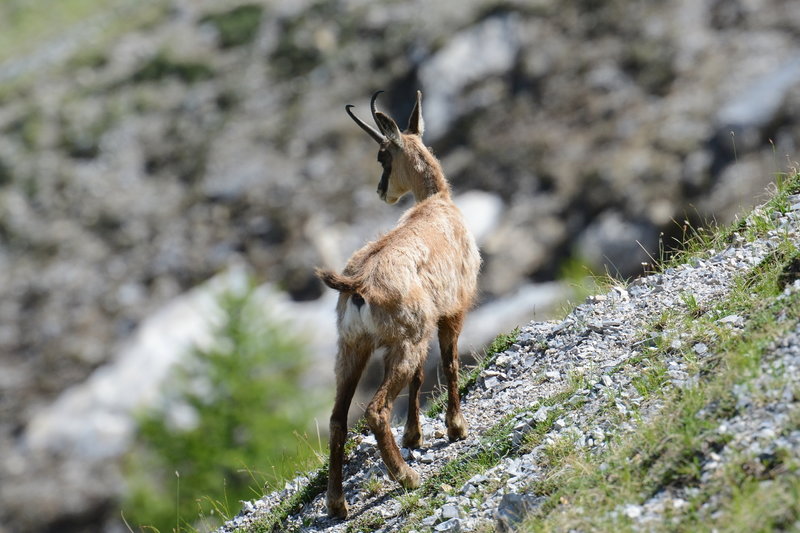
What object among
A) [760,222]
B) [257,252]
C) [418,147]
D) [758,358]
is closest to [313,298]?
[257,252]

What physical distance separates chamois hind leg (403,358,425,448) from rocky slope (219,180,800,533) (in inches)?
5.0

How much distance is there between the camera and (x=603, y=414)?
22.4 ft


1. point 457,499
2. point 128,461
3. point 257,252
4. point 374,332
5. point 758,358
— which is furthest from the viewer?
point 257,252

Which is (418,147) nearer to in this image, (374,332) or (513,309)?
(374,332)

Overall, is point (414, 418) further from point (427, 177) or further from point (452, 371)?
point (427, 177)

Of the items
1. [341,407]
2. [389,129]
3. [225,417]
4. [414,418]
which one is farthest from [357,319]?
[225,417]

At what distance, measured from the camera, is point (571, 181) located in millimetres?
31969

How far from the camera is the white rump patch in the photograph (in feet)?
24.6

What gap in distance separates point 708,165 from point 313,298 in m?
14.5

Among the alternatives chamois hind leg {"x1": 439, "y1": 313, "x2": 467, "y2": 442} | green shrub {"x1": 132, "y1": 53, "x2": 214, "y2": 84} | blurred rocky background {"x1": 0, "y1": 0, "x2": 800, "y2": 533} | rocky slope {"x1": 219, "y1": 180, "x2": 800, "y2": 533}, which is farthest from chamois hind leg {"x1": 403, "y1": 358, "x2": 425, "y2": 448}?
green shrub {"x1": 132, "y1": 53, "x2": 214, "y2": 84}

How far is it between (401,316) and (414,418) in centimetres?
116

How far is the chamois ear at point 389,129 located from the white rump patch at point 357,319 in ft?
10.3

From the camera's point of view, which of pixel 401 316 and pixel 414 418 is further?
pixel 414 418

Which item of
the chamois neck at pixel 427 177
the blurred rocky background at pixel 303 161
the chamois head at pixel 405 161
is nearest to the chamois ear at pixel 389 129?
the chamois head at pixel 405 161
